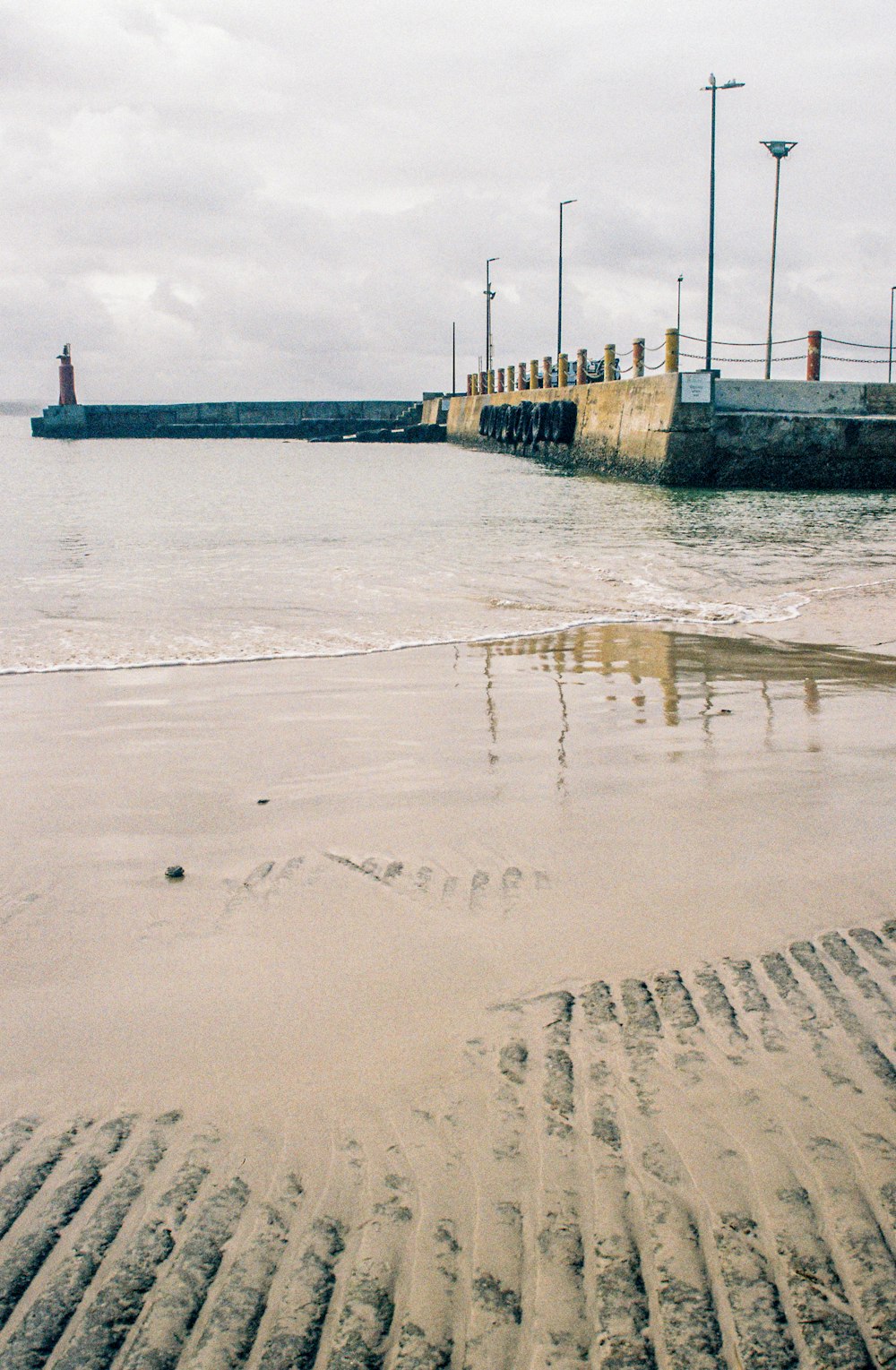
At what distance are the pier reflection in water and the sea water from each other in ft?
2.14

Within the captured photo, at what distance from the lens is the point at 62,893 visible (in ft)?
9.34

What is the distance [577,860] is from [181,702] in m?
2.59

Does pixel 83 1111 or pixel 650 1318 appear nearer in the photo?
pixel 650 1318

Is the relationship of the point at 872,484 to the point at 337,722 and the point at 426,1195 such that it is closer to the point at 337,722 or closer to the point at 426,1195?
the point at 337,722

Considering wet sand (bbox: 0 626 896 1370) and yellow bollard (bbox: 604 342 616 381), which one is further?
yellow bollard (bbox: 604 342 616 381)

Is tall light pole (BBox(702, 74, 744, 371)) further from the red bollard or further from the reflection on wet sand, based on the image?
the red bollard

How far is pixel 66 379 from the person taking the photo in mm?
81438

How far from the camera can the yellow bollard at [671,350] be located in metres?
20.5

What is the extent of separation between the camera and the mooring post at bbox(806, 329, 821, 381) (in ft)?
71.1

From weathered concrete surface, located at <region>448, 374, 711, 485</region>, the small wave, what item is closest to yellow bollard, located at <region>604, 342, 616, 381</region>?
weathered concrete surface, located at <region>448, 374, 711, 485</region>

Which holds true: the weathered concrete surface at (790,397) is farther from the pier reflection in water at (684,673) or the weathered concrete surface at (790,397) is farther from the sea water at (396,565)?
the pier reflection in water at (684,673)

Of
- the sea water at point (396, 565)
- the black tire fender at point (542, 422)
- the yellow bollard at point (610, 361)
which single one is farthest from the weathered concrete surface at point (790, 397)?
the black tire fender at point (542, 422)

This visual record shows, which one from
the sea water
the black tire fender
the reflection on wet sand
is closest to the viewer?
the reflection on wet sand

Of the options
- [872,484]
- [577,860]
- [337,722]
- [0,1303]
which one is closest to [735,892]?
[577,860]
